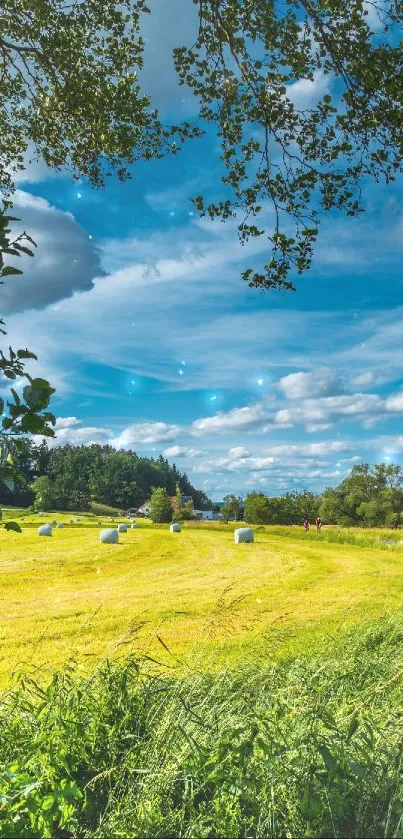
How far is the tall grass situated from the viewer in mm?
3402

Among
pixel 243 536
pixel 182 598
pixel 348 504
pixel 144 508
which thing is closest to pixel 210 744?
pixel 182 598

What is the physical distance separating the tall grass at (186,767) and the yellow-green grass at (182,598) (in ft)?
1.78

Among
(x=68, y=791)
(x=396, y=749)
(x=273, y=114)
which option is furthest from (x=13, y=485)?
(x=273, y=114)

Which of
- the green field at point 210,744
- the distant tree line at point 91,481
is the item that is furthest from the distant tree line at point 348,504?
the green field at point 210,744

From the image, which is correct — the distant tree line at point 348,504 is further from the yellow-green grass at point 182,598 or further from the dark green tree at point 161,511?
the yellow-green grass at point 182,598

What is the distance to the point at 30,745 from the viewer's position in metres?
4.55

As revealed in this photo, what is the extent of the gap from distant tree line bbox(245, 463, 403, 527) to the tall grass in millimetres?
73696

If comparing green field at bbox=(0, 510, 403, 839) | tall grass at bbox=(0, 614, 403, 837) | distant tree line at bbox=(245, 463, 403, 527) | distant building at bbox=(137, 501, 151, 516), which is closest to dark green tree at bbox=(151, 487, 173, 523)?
distant tree line at bbox=(245, 463, 403, 527)

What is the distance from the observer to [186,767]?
12.5ft

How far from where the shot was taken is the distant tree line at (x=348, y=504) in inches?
3150

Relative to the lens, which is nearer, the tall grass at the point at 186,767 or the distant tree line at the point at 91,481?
the tall grass at the point at 186,767

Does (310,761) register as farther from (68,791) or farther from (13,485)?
(13,485)

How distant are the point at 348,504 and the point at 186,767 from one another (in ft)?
289

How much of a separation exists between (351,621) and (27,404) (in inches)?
444
